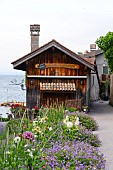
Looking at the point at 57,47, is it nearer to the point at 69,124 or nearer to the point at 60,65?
the point at 60,65

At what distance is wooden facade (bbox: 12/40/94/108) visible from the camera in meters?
25.0

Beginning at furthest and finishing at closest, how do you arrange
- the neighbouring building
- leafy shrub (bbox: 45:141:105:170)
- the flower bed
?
the neighbouring building → leafy shrub (bbox: 45:141:105:170) → the flower bed

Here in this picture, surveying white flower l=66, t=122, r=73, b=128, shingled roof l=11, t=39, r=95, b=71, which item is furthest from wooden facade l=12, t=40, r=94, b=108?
white flower l=66, t=122, r=73, b=128

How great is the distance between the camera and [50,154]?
714cm

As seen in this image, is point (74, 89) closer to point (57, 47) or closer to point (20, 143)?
point (57, 47)

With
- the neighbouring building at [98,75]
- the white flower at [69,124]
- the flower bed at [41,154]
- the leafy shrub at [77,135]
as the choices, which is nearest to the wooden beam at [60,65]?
the leafy shrub at [77,135]

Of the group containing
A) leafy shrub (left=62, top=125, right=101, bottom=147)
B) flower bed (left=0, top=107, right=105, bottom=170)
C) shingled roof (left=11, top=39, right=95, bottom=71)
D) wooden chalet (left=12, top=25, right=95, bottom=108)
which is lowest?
leafy shrub (left=62, top=125, right=101, bottom=147)

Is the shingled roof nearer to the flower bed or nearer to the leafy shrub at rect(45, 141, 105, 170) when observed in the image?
the flower bed

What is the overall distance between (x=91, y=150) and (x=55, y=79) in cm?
1729

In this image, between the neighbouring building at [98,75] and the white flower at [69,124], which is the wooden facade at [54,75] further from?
the neighbouring building at [98,75]

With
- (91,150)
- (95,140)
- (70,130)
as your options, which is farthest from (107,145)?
(91,150)

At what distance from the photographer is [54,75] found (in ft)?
82.4

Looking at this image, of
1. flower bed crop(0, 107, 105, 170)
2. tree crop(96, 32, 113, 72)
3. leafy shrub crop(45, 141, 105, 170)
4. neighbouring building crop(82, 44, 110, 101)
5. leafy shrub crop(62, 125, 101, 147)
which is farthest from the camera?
neighbouring building crop(82, 44, 110, 101)

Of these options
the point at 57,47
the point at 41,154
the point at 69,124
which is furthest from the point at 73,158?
the point at 57,47
